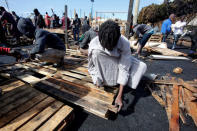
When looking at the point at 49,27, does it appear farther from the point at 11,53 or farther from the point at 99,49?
the point at 99,49

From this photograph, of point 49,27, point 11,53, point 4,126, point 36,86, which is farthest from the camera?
point 49,27

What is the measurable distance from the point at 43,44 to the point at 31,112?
1833 millimetres

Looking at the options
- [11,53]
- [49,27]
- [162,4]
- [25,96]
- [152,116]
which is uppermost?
[162,4]

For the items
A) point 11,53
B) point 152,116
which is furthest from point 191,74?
point 11,53

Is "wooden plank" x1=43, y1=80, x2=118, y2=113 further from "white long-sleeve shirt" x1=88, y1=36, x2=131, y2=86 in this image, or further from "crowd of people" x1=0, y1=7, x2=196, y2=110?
"white long-sleeve shirt" x1=88, y1=36, x2=131, y2=86

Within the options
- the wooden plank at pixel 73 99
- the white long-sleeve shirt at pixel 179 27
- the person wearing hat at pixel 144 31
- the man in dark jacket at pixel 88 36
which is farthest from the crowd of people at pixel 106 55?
the white long-sleeve shirt at pixel 179 27

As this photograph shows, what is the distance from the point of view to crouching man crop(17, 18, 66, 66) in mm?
2766

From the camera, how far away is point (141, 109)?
1965 mm

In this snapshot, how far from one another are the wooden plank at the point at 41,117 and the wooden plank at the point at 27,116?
6 cm

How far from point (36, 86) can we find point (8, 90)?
1.46 feet

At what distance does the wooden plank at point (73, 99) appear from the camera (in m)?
1.61

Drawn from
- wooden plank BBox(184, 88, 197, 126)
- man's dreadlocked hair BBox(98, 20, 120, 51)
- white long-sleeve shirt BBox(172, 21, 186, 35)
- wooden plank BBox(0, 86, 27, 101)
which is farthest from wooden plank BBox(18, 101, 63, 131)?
white long-sleeve shirt BBox(172, 21, 186, 35)

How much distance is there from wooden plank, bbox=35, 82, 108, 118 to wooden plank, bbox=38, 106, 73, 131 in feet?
0.72

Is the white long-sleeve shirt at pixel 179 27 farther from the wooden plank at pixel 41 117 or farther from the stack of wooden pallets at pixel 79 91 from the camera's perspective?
the wooden plank at pixel 41 117
